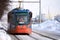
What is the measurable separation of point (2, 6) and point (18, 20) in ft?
25.8

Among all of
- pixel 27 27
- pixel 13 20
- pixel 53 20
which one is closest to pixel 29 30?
pixel 27 27

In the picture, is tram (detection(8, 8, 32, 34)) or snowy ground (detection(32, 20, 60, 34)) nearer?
tram (detection(8, 8, 32, 34))

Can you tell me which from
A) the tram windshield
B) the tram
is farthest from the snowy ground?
the tram windshield

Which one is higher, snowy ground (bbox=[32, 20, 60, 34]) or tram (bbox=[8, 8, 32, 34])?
tram (bbox=[8, 8, 32, 34])

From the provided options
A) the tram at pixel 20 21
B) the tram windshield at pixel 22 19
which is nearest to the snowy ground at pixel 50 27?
the tram at pixel 20 21

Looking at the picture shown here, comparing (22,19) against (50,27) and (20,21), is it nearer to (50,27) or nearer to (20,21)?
(20,21)

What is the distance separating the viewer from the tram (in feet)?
46.3

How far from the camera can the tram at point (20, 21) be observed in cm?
1410

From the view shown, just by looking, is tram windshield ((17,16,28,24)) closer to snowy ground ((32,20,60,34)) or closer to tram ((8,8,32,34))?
tram ((8,8,32,34))

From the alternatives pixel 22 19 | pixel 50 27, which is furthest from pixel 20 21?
pixel 50 27

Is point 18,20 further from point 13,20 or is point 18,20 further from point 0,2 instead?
point 0,2

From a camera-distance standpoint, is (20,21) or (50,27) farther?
(50,27)

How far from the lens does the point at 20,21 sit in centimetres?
1420

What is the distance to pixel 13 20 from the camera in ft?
47.3
